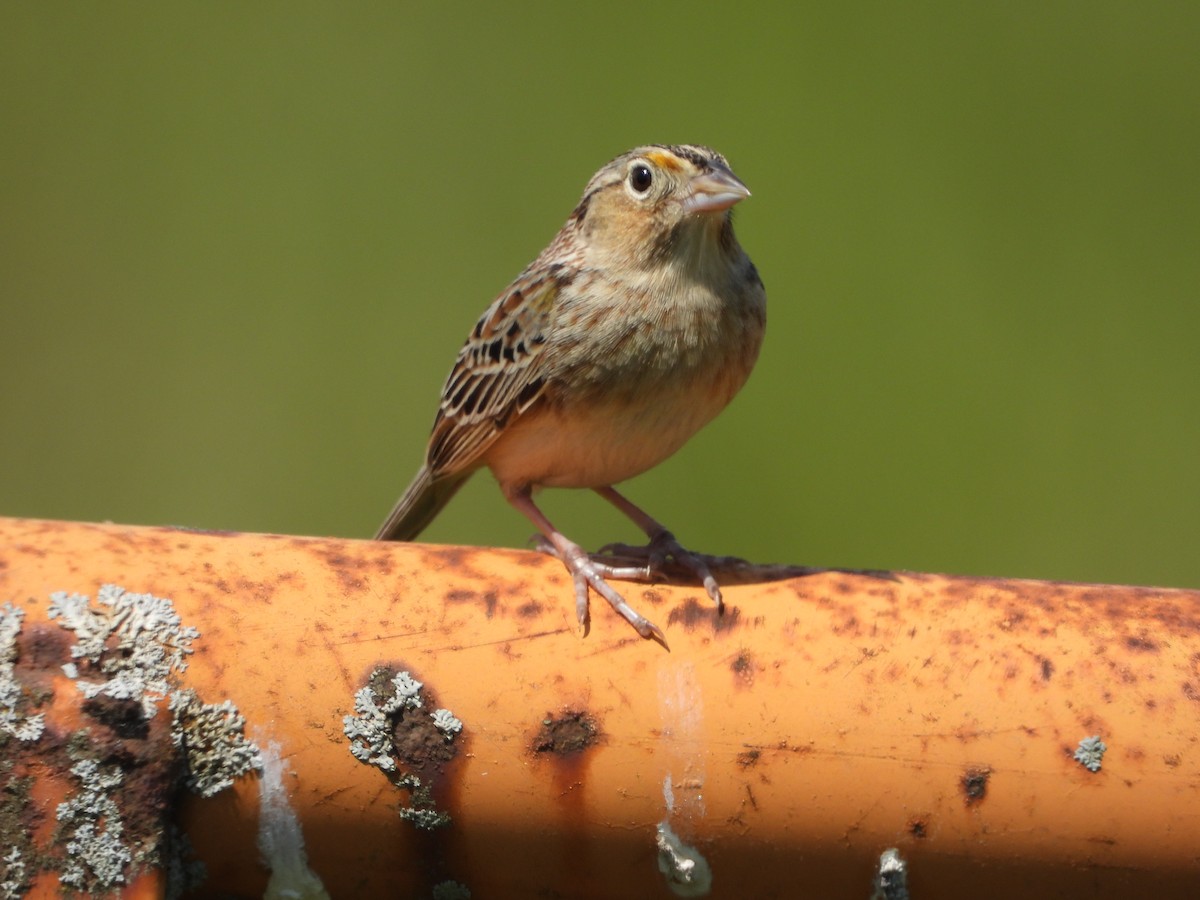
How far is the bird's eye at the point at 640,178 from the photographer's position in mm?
3176

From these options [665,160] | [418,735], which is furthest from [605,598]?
[665,160]

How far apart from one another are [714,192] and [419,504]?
1.27m

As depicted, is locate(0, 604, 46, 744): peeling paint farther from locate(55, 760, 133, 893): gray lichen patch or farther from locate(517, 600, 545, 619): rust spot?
locate(517, 600, 545, 619): rust spot

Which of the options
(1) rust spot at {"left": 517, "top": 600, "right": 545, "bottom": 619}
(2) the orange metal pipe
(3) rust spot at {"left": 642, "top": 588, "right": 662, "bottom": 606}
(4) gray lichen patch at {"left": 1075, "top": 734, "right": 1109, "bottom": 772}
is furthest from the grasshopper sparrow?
(4) gray lichen patch at {"left": 1075, "top": 734, "right": 1109, "bottom": 772}

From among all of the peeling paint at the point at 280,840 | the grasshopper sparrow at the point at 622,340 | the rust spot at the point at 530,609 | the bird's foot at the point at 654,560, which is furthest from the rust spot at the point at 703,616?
the grasshopper sparrow at the point at 622,340

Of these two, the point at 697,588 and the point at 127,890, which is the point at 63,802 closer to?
the point at 127,890

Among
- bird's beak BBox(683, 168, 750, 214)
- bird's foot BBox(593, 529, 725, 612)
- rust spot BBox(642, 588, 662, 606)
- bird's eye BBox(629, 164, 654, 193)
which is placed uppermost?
bird's eye BBox(629, 164, 654, 193)

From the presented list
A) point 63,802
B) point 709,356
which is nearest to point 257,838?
point 63,802

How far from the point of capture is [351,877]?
1.62 meters

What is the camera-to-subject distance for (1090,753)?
1.61 meters

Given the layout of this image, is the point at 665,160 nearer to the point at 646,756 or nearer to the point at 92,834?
the point at 646,756

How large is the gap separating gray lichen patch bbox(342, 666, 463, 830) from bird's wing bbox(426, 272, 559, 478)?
1.48 meters

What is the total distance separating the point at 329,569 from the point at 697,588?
53cm

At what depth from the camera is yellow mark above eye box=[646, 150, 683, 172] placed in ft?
10.2
